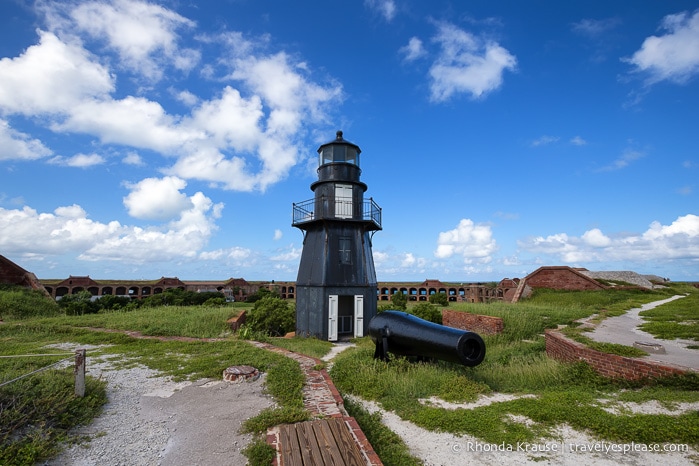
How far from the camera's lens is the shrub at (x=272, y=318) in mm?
14188

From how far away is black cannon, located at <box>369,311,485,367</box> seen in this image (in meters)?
6.38

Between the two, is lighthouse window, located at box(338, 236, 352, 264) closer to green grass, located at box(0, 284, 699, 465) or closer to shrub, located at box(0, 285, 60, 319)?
green grass, located at box(0, 284, 699, 465)

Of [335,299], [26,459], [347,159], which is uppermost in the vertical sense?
[347,159]

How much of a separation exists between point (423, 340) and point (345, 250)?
750cm

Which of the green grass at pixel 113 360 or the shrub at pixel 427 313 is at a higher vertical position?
the shrub at pixel 427 313

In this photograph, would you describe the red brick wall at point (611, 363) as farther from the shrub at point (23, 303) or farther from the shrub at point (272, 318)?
the shrub at point (23, 303)

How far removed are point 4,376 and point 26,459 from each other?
2886mm

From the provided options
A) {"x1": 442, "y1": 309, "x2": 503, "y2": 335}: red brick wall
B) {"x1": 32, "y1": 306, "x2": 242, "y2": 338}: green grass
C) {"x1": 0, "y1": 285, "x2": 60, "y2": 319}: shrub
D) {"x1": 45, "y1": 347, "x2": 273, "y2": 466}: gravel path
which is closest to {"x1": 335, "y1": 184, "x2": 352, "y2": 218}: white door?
{"x1": 442, "y1": 309, "x2": 503, "y2": 335}: red brick wall

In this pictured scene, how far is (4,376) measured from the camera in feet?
17.6

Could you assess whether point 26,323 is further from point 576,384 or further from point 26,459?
point 576,384

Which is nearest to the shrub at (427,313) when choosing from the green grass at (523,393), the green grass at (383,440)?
the green grass at (523,393)

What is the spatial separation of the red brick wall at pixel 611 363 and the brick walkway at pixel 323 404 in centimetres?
502

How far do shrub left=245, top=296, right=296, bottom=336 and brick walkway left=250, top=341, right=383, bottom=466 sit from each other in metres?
6.97

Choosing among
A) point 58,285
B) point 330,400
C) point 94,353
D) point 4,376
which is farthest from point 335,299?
point 58,285
